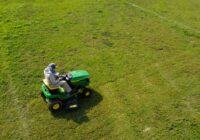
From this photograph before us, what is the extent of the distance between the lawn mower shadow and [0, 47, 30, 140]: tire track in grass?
1.14 meters

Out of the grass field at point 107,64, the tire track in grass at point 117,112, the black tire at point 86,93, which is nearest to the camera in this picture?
the tire track in grass at point 117,112

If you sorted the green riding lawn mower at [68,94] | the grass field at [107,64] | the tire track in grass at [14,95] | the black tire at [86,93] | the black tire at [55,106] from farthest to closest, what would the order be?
the black tire at [86,93], the green riding lawn mower at [68,94], the black tire at [55,106], the grass field at [107,64], the tire track in grass at [14,95]

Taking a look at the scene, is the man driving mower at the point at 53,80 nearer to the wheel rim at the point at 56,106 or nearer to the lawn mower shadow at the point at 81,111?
the wheel rim at the point at 56,106

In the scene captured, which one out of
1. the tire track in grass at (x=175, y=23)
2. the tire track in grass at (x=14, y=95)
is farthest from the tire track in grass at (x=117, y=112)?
the tire track in grass at (x=175, y=23)

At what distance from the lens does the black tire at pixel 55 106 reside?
446 inches

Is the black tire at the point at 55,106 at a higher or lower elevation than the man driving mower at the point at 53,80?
lower

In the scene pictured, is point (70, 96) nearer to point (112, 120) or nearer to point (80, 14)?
point (112, 120)

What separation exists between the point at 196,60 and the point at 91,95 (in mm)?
6138

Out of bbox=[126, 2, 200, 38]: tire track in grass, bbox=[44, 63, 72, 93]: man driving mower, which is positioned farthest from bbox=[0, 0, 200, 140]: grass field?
bbox=[44, 63, 72, 93]: man driving mower

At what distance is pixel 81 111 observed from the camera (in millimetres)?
11703

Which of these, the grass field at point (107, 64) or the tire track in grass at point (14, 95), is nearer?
the tire track in grass at point (14, 95)

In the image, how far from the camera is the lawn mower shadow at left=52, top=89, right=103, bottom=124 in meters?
11.4

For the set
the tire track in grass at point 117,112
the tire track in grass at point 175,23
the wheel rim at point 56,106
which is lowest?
the tire track in grass at point 117,112

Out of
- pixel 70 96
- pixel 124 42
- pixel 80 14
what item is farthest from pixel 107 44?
pixel 70 96
